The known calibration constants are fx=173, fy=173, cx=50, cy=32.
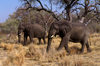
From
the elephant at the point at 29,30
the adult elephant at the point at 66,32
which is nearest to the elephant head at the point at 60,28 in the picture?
the adult elephant at the point at 66,32

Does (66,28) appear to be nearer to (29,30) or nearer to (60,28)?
(60,28)

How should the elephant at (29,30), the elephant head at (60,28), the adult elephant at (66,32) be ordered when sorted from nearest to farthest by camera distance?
the adult elephant at (66,32)
the elephant head at (60,28)
the elephant at (29,30)

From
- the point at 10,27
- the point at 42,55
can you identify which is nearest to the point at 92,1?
the point at 42,55

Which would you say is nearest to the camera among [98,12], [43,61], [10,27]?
[43,61]

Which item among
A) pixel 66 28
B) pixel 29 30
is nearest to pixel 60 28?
pixel 66 28

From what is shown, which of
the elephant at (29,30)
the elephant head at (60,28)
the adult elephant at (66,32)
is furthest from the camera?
the elephant at (29,30)

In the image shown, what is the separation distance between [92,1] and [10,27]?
57.1 ft

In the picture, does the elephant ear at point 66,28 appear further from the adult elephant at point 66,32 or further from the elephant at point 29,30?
the elephant at point 29,30

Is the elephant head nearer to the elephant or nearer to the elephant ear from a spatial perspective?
the elephant ear

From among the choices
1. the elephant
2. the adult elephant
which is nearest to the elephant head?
the adult elephant

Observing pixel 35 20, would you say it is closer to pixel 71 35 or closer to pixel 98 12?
pixel 98 12

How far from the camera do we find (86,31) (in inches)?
403

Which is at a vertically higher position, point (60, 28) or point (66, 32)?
point (60, 28)

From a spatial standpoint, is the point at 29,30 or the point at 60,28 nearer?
the point at 60,28
